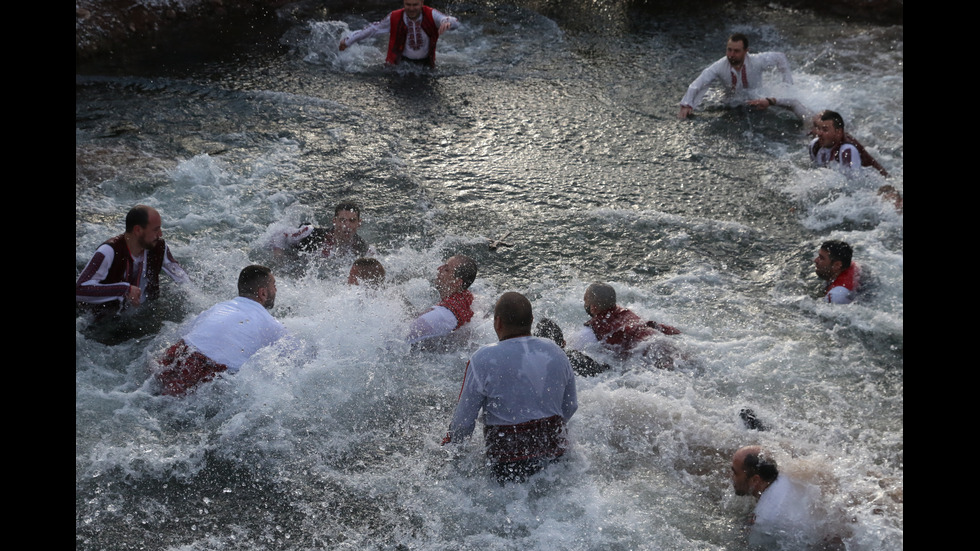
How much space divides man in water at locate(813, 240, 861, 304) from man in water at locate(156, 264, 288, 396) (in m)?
4.13

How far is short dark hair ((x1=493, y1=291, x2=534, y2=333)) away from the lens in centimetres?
402

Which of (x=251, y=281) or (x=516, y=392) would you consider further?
(x=251, y=281)

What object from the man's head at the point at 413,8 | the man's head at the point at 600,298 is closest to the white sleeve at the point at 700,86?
the man's head at the point at 413,8

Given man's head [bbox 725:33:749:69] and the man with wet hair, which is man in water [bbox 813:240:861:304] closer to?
the man with wet hair

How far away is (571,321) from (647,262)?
1.13 metres

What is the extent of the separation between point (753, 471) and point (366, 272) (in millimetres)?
3122

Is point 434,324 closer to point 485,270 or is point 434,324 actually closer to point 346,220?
point 485,270

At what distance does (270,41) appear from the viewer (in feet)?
36.1

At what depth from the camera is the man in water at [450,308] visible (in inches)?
209

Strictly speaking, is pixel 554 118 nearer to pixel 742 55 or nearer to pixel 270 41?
pixel 742 55

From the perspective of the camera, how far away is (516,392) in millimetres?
4039

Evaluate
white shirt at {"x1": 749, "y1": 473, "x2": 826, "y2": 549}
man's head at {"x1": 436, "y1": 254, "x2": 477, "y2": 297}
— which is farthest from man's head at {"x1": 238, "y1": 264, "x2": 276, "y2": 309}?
white shirt at {"x1": 749, "y1": 473, "x2": 826, "y2": 549}

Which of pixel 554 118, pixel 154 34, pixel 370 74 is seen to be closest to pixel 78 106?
pixel 154 34

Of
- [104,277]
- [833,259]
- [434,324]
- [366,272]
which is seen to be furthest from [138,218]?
[833,259]
